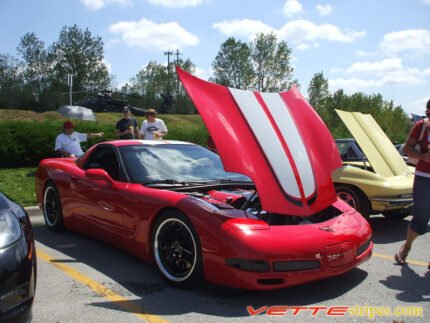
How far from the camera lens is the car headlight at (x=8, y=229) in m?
2.35

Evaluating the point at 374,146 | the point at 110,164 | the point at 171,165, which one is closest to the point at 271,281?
the point at 171,165

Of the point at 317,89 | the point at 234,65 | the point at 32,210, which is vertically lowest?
the point at 32,210

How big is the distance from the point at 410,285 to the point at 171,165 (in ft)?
8.15

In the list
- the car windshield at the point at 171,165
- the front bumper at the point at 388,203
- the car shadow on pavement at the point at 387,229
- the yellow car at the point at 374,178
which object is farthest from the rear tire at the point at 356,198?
the car windshield at the point at 171,165

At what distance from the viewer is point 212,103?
3.65 metres

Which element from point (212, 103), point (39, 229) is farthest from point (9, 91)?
point (212, 103)

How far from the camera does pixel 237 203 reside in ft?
12.8

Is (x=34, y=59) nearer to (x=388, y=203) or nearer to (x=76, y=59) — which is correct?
(x=76, y=59)

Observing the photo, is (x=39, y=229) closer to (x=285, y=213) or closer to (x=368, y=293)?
(x=285, y=213)

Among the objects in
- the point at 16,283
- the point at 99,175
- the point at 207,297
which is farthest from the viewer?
the point at 99,175

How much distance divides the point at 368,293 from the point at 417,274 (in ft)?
2.76

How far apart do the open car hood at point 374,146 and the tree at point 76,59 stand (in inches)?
2132

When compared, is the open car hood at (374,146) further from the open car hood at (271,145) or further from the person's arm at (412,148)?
the open car hood at (271,145)

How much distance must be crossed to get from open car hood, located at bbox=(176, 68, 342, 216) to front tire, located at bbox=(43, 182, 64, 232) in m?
2.72
